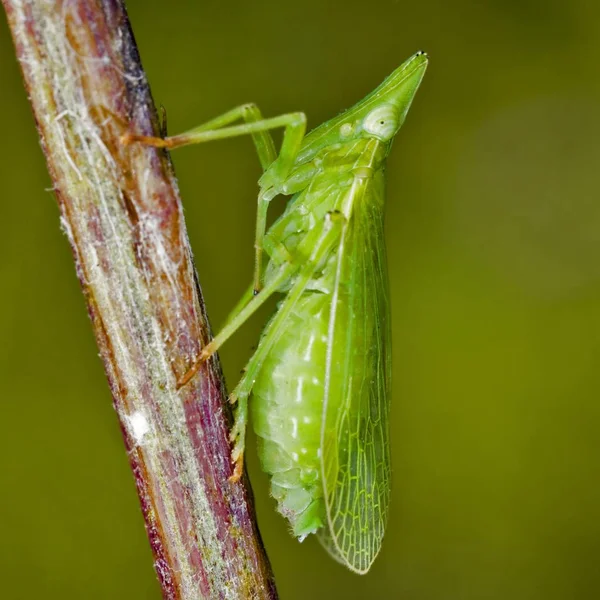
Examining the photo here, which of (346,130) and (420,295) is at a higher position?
(346,130)

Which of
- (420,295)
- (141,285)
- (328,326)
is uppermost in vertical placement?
(141,285)

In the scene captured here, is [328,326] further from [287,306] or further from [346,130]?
[346,130]

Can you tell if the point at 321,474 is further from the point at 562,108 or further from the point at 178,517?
the point at 562,108

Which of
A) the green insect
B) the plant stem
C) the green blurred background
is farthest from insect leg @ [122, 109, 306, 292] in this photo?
the green blurred background

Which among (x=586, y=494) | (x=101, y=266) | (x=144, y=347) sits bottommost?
(x=586, y=494)

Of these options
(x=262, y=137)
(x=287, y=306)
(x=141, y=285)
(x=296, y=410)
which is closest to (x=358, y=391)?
(x=296, y=410)

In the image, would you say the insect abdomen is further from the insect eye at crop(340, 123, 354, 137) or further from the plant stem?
the insect eye at crop(340, 123, 354, 137)

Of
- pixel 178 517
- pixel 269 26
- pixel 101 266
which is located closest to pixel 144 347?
pixel 101 266
